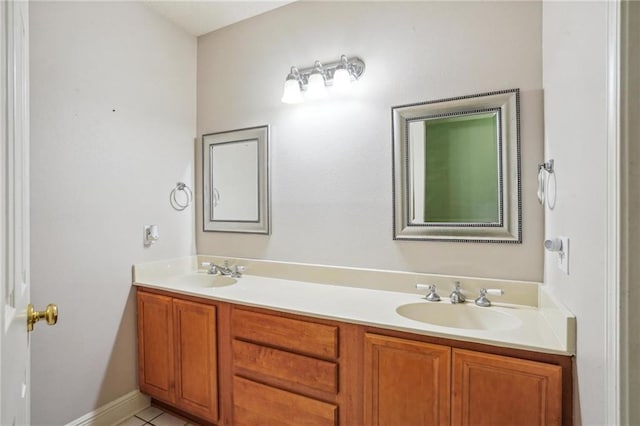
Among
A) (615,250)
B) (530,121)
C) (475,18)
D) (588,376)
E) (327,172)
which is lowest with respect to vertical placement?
(588,376)

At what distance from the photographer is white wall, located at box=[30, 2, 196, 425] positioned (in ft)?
5.40

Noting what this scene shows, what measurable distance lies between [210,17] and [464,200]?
205 cm

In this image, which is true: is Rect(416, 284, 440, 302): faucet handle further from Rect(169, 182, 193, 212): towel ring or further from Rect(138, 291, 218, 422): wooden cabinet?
Rect(169, 182, 193, 212): towel ring

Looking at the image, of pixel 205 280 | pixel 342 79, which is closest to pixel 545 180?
pixel 342 79

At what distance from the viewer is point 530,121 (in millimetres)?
1508

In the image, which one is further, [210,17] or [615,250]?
[210,17]

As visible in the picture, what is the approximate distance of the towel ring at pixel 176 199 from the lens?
7.56 ft

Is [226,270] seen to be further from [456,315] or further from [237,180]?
[456,315]

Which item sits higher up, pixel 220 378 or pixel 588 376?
pixel 588 376

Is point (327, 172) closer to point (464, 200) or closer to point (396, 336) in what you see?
point (464, 200)

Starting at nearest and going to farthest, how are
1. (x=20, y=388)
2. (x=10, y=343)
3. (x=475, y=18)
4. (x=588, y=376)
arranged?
(x=10, y=343)
(x=20, y=388)
(x=588, y=376)
(x=475, y=18)

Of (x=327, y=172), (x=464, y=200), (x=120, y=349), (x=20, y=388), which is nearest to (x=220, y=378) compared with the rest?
(x=120, y=349)

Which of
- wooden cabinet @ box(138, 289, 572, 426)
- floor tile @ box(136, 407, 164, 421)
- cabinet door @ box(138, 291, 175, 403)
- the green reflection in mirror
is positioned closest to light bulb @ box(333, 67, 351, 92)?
the green reflection in mirror

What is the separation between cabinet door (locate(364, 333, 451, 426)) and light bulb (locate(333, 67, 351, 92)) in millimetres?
1330
